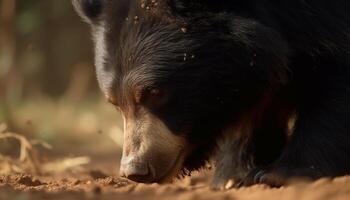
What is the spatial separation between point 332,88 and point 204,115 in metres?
0.68

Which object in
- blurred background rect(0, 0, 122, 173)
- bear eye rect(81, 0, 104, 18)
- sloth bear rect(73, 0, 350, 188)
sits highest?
bear eye rect(81, 0, 104, 18)

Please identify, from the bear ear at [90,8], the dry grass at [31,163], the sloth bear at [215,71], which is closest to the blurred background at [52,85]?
the dry grass at [31,163]

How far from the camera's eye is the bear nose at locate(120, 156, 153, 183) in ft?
15.6

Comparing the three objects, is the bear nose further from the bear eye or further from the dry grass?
the dry grass

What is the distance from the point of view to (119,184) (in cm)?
504

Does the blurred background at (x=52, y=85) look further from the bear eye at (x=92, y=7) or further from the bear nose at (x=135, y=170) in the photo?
the bear nose at (x=135, y=170)

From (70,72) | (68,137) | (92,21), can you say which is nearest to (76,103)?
(68,137)

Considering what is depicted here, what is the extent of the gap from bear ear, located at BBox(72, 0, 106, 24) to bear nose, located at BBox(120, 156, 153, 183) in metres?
0.89

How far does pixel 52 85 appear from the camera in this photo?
1664 cm

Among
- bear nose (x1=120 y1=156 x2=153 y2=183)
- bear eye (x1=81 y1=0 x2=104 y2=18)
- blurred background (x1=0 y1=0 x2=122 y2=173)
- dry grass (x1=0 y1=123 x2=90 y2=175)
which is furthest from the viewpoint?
blurred background (x1=0 y1=0 x2=122 y2=173)

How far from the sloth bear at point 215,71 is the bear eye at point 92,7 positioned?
0.44 feet

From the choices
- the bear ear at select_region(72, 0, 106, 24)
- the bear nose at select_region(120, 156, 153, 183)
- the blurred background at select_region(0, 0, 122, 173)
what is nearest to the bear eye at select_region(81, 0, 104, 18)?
the bear ear at select_region(72, 0, 106, 24)

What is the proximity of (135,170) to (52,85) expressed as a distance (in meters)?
12.1

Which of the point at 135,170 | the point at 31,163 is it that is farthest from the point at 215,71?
the point at 31,163
